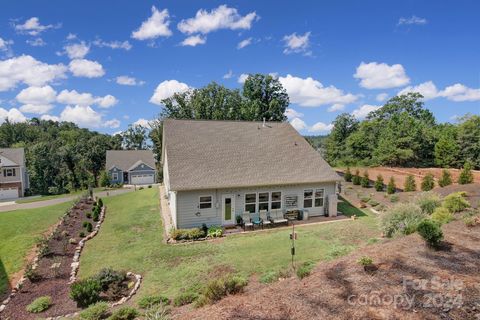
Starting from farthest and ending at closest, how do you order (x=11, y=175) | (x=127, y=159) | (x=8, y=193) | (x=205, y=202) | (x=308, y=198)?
(x=127, y=159) → (x=11, y=175) → (x=8, y=193) → (x=308, y=198) → (x=205, y=202)

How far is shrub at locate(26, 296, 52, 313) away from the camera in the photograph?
8359 millimetres

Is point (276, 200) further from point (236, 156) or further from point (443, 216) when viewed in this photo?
point (443, 216)

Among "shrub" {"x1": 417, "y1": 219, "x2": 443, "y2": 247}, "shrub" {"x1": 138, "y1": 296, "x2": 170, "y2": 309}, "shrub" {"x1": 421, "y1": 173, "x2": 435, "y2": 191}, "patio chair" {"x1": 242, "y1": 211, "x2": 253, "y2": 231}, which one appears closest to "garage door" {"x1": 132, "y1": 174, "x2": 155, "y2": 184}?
"patio chair" {"x1": 242, "y1": 211, "x2": 253, "y2": 231}

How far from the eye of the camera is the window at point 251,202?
16.3m

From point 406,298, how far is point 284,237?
8.10 metres

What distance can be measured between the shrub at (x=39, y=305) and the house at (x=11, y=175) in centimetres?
3512

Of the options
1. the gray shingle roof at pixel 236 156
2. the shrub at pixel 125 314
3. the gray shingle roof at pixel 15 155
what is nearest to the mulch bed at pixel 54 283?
the shrub at pixel 125 314

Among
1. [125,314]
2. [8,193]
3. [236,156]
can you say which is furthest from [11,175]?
[125,314]

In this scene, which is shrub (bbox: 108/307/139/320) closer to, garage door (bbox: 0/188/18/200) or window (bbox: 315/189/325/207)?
window (bbox: 315/189/325/207)

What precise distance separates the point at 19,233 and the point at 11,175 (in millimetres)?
25843

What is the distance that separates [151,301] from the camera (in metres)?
7.82

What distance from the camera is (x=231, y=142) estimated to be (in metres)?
18.8

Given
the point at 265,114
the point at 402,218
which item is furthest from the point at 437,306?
the point at 265,114

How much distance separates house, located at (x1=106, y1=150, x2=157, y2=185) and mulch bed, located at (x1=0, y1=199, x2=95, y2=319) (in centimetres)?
3132
